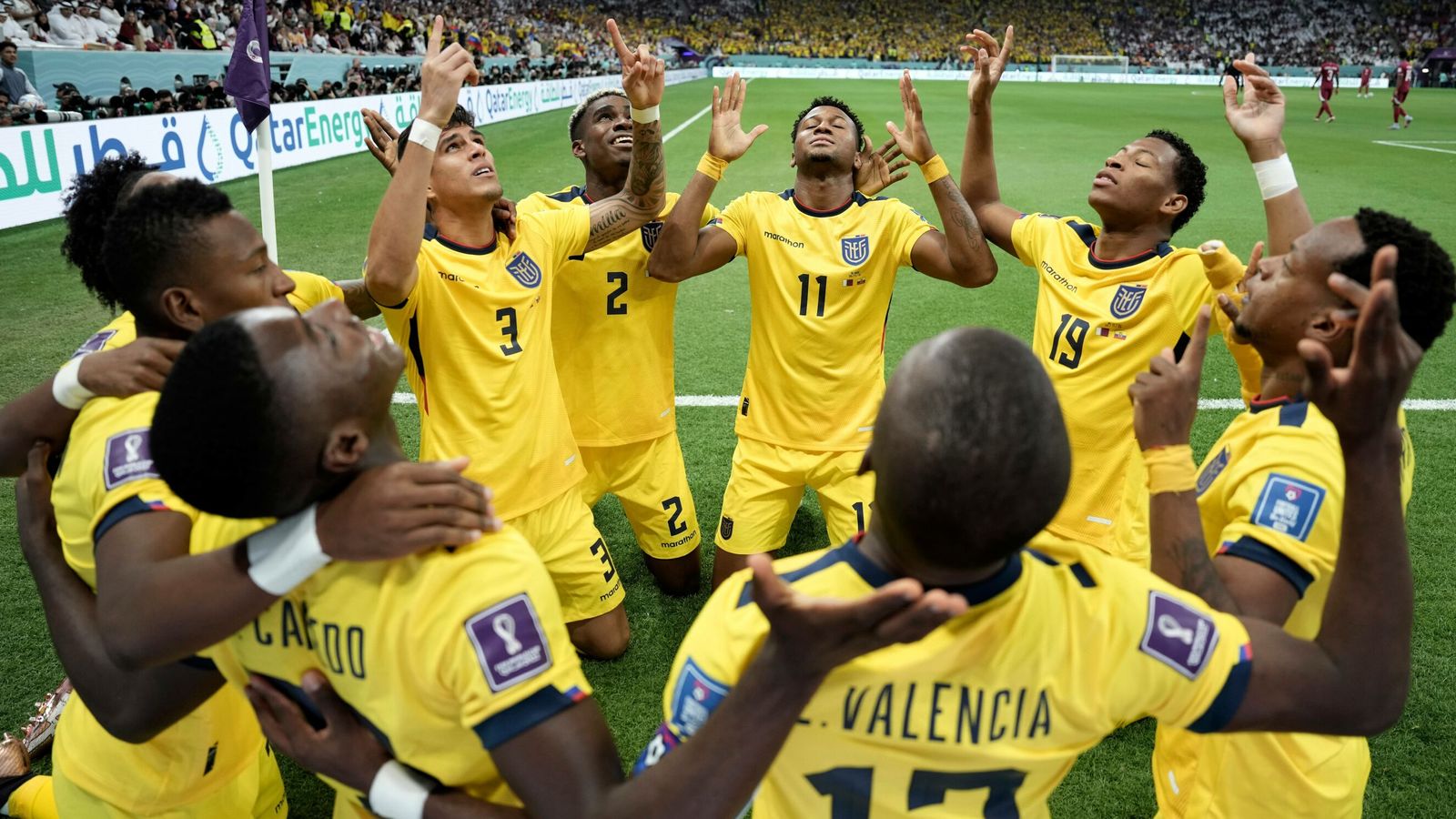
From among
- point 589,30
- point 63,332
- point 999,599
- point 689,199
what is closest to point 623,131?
point 689,199

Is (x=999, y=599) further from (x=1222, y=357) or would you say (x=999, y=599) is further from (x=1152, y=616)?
(x=1222, y=357)

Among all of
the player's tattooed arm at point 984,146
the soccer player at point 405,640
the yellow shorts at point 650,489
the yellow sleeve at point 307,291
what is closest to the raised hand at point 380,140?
the yellow sleeve at point 307,291

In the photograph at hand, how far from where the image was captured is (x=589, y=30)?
2207 inches

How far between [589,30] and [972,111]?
56.9 metres

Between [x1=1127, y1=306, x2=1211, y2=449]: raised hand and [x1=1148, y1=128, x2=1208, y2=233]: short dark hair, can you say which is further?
[x1=1148, y1=128, x2=1208, y2=233]: short dark hair

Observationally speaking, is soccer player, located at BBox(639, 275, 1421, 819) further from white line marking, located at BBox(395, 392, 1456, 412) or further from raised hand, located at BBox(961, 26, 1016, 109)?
white line marking, located at BBox(395, 392, 1456, 412)

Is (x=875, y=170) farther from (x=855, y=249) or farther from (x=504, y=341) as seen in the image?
(x=504, y=341)

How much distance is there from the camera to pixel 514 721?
5.24 feet

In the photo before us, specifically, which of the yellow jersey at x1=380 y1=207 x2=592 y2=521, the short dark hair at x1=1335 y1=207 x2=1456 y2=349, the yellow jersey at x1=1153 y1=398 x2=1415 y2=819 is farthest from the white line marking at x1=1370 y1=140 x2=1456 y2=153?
the yellow jersey at x1=380 y1=207 x2=592 y2=521

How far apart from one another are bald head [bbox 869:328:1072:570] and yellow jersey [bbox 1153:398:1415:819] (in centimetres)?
98

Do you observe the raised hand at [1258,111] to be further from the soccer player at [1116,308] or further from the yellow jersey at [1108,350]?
the yellow jersey at [1108,350]

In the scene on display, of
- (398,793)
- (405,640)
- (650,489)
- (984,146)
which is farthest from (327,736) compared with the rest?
(984,146)

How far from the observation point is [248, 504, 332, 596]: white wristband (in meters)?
1.65

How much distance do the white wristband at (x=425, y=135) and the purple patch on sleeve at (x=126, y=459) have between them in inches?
60.5
